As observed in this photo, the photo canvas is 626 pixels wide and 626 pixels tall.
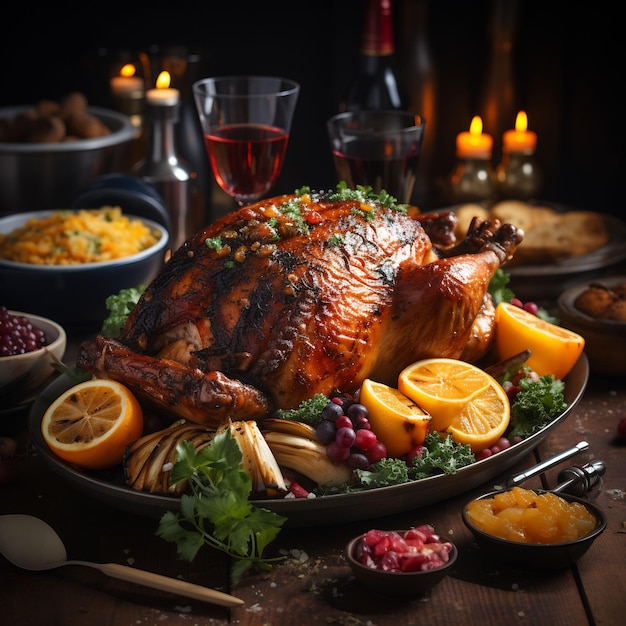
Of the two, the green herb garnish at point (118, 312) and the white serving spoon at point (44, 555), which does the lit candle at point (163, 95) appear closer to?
the green herb garnish at point (118, 312)

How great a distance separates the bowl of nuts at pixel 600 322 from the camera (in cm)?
260

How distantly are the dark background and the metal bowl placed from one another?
58 cm

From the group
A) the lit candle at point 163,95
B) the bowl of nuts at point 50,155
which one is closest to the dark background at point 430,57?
the bowl of nuts at point 50,155

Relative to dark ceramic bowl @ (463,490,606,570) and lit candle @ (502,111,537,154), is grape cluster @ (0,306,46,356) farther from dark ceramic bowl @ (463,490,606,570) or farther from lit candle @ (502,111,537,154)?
lit candle @ (502,111,537,154)

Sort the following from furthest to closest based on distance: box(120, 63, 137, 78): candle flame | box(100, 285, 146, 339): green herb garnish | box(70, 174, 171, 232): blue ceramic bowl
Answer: box(120, 63, 137, 78): candle flame, box(70, 174, 171, 232): blue ceramic bowl, box(100, 285, 146, 339): green herb garnish

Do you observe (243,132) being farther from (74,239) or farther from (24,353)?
(24,353)

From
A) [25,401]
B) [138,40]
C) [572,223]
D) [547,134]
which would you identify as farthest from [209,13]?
[25,401]

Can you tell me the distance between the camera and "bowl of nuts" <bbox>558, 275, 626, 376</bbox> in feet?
8.52

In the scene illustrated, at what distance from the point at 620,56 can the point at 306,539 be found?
9.07 ft

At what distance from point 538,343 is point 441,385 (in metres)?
0.38

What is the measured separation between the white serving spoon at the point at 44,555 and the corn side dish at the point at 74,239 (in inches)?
45.3

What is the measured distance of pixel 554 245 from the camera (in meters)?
3.25

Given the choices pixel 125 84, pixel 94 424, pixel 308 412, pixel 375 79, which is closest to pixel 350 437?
pixel 308 412

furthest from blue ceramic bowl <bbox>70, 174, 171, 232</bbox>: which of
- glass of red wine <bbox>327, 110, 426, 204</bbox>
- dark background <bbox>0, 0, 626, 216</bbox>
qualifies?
dark background <bbox>0, 0, 626, 216</bbox>
